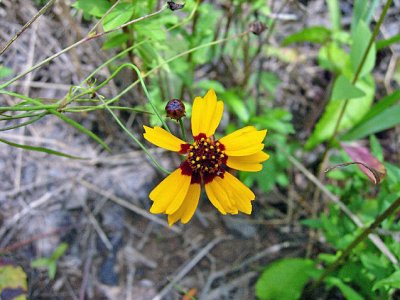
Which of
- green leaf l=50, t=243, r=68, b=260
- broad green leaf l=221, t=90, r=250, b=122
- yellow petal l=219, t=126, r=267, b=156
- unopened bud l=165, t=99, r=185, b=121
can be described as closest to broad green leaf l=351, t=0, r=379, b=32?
broad green leaf l=221, t=90, r=250, b=122

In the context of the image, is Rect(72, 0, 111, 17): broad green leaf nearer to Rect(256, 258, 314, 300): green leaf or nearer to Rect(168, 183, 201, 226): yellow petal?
Rect(168, 183, 201, 226): yellow petal

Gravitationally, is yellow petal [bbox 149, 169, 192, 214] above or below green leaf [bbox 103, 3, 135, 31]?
below

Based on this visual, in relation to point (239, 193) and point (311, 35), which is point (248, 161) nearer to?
point (239, 193)

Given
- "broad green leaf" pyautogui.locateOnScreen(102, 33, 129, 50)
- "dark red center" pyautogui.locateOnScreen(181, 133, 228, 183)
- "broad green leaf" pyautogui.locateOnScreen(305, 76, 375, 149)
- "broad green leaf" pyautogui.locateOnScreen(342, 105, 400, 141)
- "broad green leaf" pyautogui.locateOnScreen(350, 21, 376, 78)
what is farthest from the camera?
"broad green leaf" pyautogui.locateOnScreen(305, 76, 375, 149)

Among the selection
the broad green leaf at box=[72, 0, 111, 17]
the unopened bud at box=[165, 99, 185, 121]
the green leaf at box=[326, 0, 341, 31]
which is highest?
the green leaf at box=[326, 0, 341, 31]

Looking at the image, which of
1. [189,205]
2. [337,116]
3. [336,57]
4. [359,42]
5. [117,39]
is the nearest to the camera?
[189,205]

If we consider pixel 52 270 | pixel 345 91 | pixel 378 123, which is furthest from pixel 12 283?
pixel 378 123
